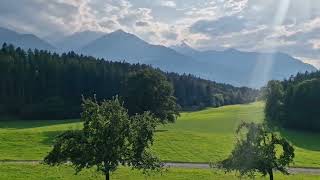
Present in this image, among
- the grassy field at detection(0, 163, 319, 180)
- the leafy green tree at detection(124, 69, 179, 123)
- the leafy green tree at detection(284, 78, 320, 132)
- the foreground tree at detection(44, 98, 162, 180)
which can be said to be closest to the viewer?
the foreground tree at detection(44, 98, 162, 180)

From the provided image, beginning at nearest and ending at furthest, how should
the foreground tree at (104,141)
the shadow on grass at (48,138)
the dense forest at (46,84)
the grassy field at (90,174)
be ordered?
the foreground tree at (104,141) → the grassy field at (90,174) → the shadow on grass at (48,138) → the dense forest at (46,84)

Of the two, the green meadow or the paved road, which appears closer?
the green meadow

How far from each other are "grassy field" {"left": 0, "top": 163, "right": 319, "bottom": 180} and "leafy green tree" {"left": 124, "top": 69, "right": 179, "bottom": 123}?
1592 inches

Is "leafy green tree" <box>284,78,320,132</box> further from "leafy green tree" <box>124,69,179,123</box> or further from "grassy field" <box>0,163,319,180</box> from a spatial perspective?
"grassy field" <box>0,163,319,180</box>

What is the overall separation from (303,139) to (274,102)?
1397 inches

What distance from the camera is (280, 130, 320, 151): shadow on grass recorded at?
97213mm

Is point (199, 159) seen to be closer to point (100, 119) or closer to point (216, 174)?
point (216, 174)

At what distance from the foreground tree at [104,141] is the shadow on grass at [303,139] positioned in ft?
201

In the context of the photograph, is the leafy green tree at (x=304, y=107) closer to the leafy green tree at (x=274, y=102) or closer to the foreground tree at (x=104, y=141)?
the leafy green tree at (x=274, y=102)

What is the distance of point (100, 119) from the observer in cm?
3872

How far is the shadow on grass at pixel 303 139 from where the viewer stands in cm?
9721

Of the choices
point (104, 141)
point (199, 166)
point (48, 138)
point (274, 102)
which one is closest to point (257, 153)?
point (104, 141)

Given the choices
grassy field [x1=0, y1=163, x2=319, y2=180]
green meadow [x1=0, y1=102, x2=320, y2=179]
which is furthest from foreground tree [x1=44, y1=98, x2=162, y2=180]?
green meadow [x1=0, y1=102, x2=320, y2=179]

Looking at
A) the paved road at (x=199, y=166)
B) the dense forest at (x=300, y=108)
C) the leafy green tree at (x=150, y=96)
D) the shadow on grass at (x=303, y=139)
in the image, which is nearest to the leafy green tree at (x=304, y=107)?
the dense forest at (x=300, y=108)
